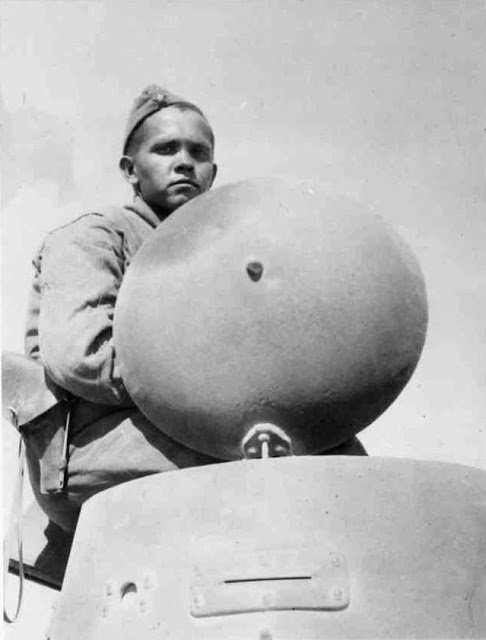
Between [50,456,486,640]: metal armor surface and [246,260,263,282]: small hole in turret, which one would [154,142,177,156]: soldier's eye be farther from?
[50,456,486,640]: metal armor surface

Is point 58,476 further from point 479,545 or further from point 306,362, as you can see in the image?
point 479,545

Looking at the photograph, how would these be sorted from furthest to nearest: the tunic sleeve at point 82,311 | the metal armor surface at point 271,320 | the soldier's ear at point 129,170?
the soldier's ear at point 129,170
the tunic sleeve at point 82,311
the metal armor surface at point 271,320

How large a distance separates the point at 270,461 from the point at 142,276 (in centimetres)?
101

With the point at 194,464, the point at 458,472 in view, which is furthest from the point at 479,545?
the point at 194,464

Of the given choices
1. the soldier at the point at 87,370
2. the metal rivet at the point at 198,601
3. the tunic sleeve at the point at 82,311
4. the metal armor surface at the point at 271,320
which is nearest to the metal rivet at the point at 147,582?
the metal rivet at the point at 198,601

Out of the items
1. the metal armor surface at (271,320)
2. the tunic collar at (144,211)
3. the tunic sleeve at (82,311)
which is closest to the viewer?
the metal armor surface at (271,320)

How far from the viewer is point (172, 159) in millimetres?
7164

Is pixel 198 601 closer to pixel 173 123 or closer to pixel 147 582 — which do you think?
pixel 147 582

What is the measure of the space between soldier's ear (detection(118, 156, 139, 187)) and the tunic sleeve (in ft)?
2.52

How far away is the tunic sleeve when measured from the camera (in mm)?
6047

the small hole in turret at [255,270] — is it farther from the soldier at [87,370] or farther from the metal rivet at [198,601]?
the metal rivet at [198,601]

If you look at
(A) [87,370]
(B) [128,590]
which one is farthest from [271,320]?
(B) [128,590]

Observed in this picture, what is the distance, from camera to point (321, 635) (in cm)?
495

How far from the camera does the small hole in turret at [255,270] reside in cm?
545
